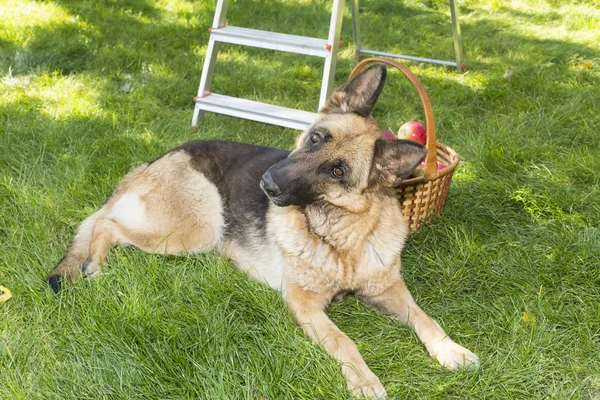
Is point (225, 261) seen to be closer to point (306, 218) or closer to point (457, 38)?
point (306, 218)

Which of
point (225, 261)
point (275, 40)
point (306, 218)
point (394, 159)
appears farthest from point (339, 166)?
point (275, 40)

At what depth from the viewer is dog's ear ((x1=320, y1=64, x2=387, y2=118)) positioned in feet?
10.2

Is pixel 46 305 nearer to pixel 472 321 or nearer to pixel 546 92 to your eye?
pixel 472 321

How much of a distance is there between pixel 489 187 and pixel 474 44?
13.0 ft

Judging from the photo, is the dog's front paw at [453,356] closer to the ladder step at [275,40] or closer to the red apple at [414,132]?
the red apple at [414,132]

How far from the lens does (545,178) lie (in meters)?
4.32

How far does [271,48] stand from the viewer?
514 centimetres

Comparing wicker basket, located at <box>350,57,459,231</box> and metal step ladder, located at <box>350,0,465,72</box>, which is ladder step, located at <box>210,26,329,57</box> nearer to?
wicker basket, located at <box>350,57,459,231</box>

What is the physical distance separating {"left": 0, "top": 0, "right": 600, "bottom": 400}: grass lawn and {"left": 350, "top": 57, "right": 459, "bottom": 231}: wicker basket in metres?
0.14

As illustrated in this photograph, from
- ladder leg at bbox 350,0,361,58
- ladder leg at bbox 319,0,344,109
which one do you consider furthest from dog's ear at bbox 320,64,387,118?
ladder leg at bbox 350,0,361,58

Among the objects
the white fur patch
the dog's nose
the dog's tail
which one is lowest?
the dog's tail

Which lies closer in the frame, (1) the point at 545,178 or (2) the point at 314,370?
(2) the point at 314,370

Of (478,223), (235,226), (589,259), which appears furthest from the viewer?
(478,223)

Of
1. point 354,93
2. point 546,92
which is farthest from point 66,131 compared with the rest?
point 546,92
